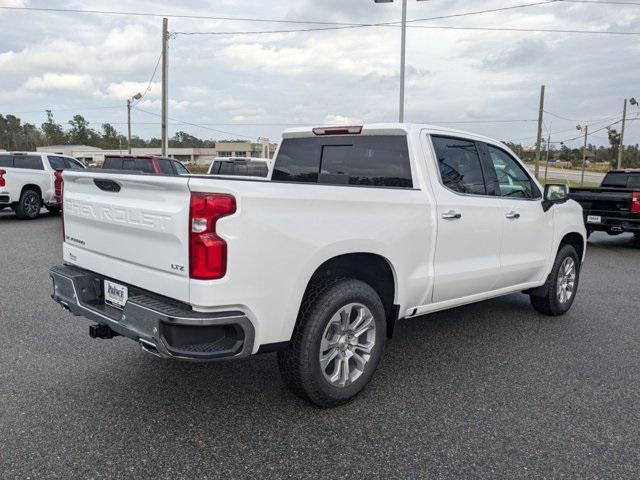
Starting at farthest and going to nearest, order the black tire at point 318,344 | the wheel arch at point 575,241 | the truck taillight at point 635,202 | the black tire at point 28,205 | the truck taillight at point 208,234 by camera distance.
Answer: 1. the black tire at point 28,205
2. the truck taillight at point 635,202
3. the wheel arch at point 575,241
4. the black tire at point 318,344
5. the truck taillight at point 208,234

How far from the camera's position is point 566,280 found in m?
5.94

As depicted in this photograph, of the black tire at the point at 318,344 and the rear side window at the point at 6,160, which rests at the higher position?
the rear side window at the point at 6,160

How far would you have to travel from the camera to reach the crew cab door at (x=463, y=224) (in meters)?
4.13

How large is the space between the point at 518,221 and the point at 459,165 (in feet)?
3.14

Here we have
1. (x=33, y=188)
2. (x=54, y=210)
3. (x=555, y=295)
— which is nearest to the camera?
(x=555, y=295)

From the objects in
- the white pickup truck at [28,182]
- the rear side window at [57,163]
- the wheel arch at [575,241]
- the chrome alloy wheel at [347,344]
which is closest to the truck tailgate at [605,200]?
the wheel arch at [575,241]

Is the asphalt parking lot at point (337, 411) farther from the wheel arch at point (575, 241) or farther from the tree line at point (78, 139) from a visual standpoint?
the tree line at point (78, 139)

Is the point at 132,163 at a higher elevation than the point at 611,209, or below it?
higher

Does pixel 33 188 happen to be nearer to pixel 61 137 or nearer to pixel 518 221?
pixel 518 221

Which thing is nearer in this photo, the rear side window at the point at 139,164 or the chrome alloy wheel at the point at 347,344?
the chrome alloy wheel at the point at 347,344

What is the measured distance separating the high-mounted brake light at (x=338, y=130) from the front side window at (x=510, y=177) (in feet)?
4.47

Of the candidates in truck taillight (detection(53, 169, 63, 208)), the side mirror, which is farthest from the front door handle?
truck taillight (detection(53, 169, 63, 208))

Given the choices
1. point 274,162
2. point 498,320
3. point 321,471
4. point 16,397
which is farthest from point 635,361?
point 16,397

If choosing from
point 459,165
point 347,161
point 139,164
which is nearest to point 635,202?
point 459,165
